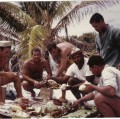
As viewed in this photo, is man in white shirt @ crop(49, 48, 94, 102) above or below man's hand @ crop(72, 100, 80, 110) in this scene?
above

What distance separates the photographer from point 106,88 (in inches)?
155

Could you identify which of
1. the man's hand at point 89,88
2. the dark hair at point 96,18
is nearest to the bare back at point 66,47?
the dark hair at point 96,18

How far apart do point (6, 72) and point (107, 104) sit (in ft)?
4.28

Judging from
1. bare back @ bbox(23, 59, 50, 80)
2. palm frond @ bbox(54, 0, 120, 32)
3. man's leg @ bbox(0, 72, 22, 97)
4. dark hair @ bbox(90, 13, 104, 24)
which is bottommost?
man's leg @ bbox(0, 72, 22, 97)

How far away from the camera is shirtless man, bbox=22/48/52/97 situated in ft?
15.0

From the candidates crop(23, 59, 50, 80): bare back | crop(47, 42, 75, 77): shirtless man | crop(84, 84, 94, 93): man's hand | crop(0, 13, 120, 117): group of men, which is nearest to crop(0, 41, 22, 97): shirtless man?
crop(0, 13, 120, 117): group of men

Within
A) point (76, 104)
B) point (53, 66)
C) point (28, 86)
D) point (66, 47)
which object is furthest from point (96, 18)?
point (28, 86)

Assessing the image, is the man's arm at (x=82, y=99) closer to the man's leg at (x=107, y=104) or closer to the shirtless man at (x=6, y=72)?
the man's leg at (x=107, y=104)

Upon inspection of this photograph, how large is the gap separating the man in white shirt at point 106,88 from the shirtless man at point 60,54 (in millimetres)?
477

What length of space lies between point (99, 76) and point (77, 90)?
1.45ft

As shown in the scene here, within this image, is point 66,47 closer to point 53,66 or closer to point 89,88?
point 53,66

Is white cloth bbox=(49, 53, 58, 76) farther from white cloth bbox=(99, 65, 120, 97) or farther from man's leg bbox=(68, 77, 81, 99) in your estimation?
white cloth bbox=(99, 65, 120, 97)

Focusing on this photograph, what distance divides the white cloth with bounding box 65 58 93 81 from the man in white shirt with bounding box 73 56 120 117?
0.30 metres

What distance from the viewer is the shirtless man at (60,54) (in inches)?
A: 179
